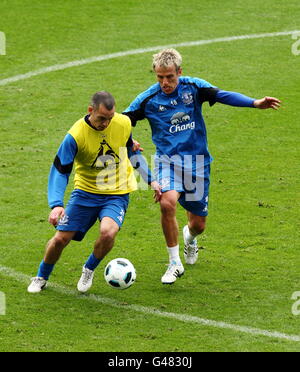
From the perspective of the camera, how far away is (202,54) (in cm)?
1753

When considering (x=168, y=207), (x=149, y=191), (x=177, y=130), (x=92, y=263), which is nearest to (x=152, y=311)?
(x=92, y=263)

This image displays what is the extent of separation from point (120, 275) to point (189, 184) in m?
1.42

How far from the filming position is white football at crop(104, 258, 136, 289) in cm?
933

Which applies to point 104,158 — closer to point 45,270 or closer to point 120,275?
point 120,275

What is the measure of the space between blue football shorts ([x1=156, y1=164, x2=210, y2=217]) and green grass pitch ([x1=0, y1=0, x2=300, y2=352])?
0.72 m

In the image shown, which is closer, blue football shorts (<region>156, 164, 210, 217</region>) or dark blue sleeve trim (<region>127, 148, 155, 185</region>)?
dark blue sleeve trim (<region>127, 148, 155, 185</region>)

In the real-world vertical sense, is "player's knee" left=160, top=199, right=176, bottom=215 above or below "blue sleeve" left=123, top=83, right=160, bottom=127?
below

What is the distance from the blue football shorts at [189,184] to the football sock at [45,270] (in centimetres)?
145

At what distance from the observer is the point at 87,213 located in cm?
960

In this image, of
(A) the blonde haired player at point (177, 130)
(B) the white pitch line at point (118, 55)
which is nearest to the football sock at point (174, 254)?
(A) the blonde haired player at point (177, 130)

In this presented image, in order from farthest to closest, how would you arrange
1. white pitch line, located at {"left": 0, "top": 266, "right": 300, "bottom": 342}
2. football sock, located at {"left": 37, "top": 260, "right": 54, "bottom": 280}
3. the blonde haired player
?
the blonde haired player
football sock, located at {"left": 37, "top": 260, "right": 54, "bottom": 280}
white pitch line, located at {"left": 0, "top": 266, "right": 300, "bottom": 342}

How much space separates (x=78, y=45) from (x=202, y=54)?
2416mm

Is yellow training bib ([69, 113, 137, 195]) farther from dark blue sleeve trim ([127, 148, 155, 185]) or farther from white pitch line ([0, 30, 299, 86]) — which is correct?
white pitch line ([0, 30, 299, 86])

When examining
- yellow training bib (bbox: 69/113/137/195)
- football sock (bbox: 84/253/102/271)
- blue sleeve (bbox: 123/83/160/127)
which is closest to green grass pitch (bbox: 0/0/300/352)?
football sock (bbox: 84/253/102/271)
